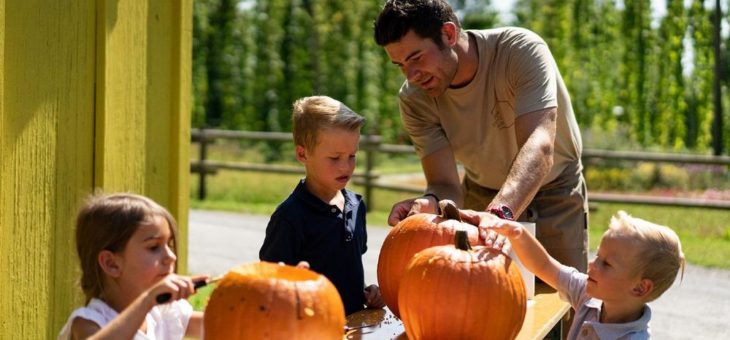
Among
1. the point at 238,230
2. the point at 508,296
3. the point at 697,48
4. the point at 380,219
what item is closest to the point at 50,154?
the point at 508,296

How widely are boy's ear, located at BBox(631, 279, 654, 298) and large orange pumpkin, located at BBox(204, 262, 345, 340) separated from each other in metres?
0.87

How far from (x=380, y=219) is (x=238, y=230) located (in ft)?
6.01

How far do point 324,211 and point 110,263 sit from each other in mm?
953

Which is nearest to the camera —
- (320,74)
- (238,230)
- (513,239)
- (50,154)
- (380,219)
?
(513,239)

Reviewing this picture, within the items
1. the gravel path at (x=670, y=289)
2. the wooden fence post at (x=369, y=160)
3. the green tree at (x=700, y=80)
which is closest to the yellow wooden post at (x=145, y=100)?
the gravel path at (x=670, y=289)

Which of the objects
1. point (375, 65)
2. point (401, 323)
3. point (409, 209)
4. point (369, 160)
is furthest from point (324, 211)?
point (375, 65)

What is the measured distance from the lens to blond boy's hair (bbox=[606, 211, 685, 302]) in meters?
2.65

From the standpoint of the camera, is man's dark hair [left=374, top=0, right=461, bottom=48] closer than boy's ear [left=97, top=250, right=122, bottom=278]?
No

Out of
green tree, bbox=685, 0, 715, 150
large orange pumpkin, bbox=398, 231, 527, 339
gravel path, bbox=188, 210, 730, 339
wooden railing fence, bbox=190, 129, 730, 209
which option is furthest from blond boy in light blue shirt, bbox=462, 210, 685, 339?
green tree, bbox=685, 0, 715, 150

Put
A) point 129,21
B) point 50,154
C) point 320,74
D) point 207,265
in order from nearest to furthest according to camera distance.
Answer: point 50,154
point 129,21
point 207,265
point 320,74

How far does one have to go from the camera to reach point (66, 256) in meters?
3.87

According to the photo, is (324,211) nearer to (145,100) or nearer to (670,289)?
(145,100)

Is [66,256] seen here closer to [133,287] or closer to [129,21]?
[129,21]

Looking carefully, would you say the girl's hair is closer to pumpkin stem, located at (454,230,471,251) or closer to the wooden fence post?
pumpkin stem, located at (454,230,471,251)
